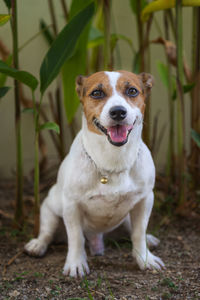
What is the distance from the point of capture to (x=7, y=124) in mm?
3125

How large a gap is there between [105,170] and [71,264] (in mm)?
433

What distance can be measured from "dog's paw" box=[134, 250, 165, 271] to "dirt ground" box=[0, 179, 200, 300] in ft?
0.08

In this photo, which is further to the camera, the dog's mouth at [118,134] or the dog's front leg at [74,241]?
the dog's front leg at [74,241]

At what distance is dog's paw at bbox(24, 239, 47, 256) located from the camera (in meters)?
1.91

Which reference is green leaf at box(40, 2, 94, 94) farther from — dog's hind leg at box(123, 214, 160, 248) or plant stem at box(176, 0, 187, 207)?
dog's hind leg at box(123, 214, 160, 248)

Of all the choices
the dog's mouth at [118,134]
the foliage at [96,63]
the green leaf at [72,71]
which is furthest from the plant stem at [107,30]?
the dog's mouth at [118,134]

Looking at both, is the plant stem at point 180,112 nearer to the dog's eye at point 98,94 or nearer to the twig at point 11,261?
the dog's eye at point 98,94

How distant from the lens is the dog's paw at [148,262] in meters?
1.74

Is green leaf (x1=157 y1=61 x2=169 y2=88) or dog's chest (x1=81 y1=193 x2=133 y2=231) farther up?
green leaf (x1=157 y1=61 x2=169 y2=88)

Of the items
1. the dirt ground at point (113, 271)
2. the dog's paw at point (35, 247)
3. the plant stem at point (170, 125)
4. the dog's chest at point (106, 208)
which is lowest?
the dirt ground at point (113, 271)

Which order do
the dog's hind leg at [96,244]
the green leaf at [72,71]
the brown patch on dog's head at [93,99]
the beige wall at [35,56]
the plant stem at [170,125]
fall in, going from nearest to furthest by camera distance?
1. the brown patch on dog's head at [93,99]
2. the dog's hind leg at [96,244]
3. the green leaf at [72,71]
4. the plant stem at [170,125]
5. the beige wall at [35,56]

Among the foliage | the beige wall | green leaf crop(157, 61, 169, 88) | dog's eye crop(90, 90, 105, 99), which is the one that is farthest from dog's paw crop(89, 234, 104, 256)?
the beige wall

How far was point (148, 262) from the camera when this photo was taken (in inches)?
69.2

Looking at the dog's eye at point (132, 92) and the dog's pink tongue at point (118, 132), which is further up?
the dog's eye at point (132, 92)
